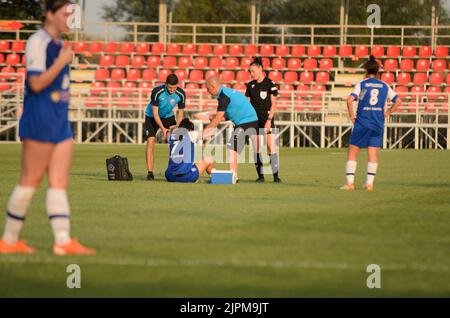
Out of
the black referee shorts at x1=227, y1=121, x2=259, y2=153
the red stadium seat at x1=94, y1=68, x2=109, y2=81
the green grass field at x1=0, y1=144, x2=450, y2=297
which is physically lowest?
the green grass field at x1=0, y1=144, x2=450, y2=297

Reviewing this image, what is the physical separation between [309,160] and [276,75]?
15005 millimetres

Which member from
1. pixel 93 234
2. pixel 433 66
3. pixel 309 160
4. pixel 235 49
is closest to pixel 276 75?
pixel 235 49

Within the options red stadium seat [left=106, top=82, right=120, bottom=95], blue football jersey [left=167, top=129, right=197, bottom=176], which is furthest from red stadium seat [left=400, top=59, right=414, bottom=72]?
blue football jersey [left=167, top=129, right=197, bottom=176]

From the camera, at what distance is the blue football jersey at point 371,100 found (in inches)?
636

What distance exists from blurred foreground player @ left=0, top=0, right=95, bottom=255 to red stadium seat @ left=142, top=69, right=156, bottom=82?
33165mm

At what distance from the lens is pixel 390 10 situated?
2867 inches

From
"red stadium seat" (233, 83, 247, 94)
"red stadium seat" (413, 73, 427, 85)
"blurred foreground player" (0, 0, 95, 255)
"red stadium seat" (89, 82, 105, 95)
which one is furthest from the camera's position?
"red stadium seat" (413, 73, 427, 85)

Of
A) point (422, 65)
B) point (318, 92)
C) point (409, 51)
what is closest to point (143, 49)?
point (318, 92)

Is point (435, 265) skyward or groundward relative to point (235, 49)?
groundward

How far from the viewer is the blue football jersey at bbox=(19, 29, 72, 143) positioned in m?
8.56

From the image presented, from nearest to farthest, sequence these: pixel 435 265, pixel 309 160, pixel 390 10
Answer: pixel 435 265
pixel 309 160
pixel 390 10

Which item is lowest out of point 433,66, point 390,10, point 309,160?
point 309,160

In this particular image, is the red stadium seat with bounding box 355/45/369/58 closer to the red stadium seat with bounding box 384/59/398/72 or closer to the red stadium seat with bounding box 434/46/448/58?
the red stadium seat with bounding box 384/59/398/72
